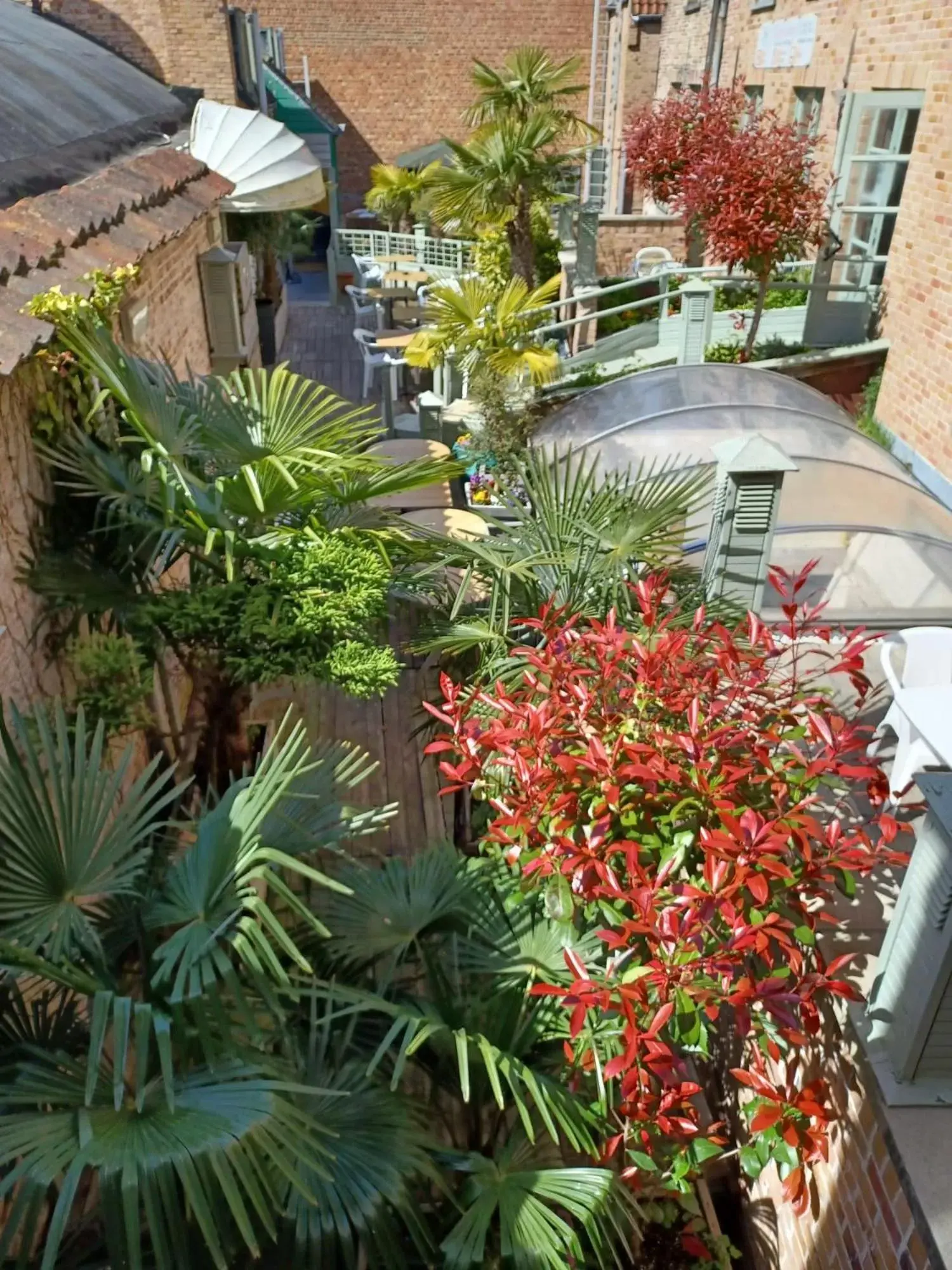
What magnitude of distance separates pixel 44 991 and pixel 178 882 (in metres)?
0.57

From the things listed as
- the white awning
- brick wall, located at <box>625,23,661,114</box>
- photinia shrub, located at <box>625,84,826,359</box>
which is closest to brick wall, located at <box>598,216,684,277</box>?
photinia shrub, located at <box>625,84,826,359</box>

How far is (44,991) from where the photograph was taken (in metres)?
2.62

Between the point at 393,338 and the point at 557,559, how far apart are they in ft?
29.7

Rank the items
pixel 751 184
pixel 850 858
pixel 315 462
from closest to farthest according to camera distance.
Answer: pixel 850 858, pixel 315 462, pixel 751 184

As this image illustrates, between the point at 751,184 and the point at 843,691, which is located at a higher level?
the point at 751,184

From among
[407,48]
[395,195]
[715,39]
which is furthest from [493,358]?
[407,48]

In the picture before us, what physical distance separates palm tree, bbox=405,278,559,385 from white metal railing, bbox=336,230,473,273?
8654 millimetres

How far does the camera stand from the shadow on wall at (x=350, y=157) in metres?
21.0

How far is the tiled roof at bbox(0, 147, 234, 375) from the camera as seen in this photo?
2871 millimetres

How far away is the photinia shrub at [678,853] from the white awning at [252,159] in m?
5.68

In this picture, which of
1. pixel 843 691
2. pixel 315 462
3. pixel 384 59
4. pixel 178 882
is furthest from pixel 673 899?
pixel 384 59

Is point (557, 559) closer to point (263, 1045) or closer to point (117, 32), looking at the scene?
point (263, 1045)

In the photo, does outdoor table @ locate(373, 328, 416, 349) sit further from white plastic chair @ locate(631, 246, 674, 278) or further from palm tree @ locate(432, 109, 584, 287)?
white plastic chair @ locate(631, 246, 674, 278)

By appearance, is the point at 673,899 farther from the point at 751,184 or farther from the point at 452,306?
the point at 751,184
